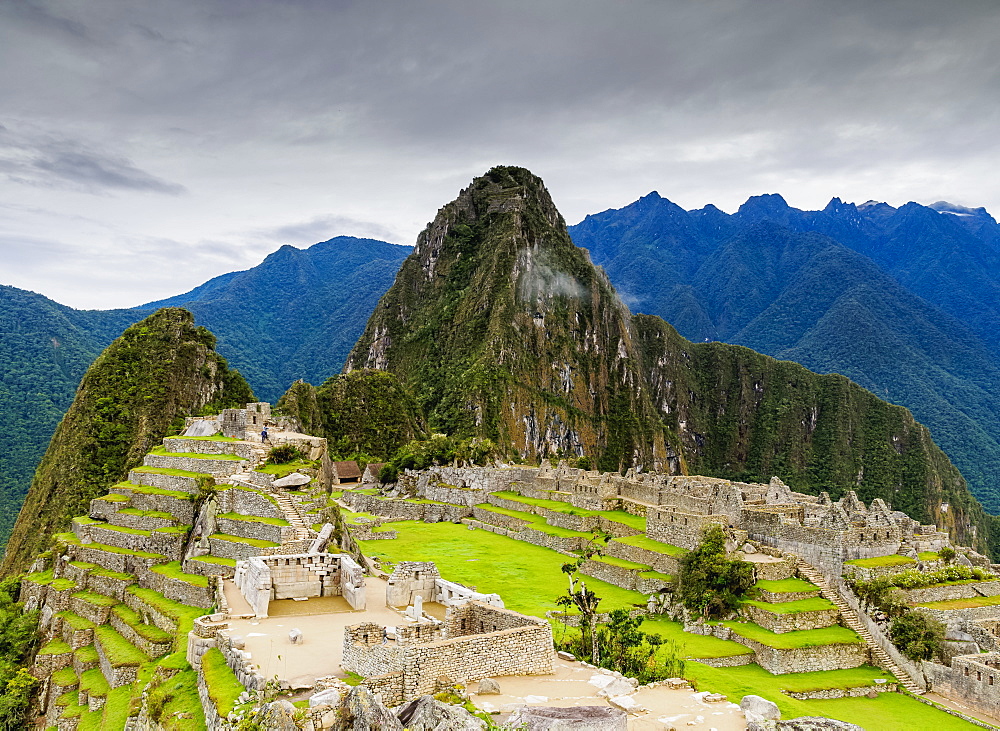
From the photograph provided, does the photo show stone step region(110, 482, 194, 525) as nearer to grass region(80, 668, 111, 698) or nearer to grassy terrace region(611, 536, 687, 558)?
grass region(80, 668, 111, 698)

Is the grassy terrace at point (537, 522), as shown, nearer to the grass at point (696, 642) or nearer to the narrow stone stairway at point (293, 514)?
the grass at point (696, 642)

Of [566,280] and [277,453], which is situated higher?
[566,280]

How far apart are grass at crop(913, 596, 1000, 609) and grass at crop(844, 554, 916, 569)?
1765 mm

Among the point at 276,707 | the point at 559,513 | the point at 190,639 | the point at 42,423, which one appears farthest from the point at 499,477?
the point at 42,423

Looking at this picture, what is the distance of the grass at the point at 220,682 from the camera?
10117 millimetres

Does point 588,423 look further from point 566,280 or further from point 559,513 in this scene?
point 559,513

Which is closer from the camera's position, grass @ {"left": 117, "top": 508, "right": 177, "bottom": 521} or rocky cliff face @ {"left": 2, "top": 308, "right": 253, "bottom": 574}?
grass @ {"left": 117, "top": 508, "right": 177, "bottom": 521}

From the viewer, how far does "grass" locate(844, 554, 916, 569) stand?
25.9 meters

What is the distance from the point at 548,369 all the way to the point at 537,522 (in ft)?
351

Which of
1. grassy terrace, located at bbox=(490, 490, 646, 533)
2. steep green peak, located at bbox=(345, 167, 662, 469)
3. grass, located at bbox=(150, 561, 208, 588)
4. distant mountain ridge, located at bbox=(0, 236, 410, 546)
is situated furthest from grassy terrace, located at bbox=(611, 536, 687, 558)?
steep green peak, located at bbox=(345, 167, 662, 469)

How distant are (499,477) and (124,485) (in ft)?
94.2

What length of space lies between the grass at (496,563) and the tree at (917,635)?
25.4ft

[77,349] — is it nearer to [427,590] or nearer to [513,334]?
[513,334]

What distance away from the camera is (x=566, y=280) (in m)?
163
